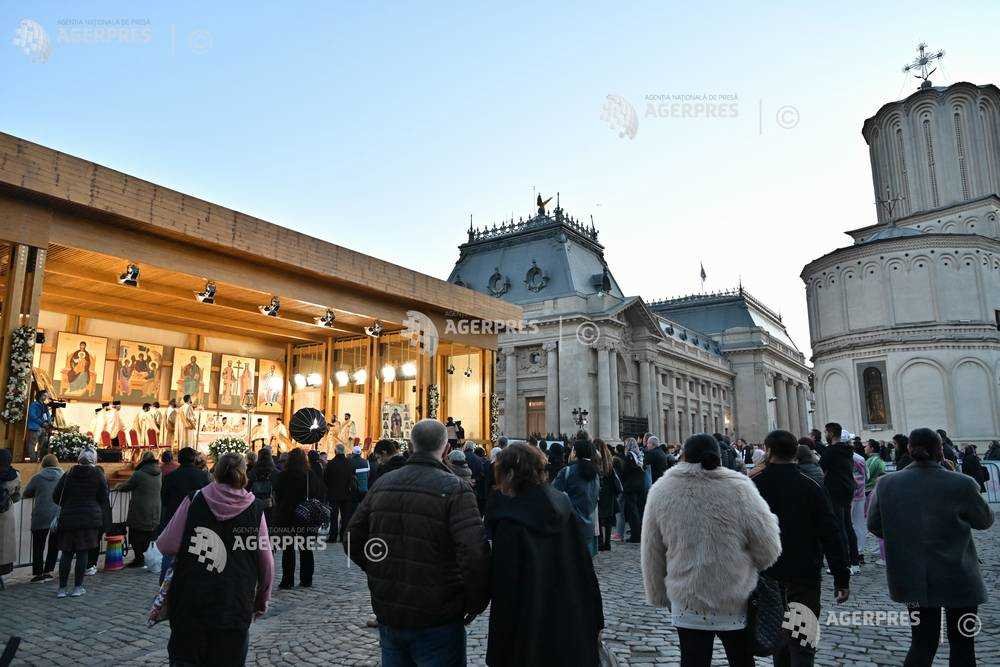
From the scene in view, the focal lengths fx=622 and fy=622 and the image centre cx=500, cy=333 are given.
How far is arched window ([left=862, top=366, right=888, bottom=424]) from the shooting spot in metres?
31.9

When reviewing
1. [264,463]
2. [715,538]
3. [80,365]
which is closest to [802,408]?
[80,365]

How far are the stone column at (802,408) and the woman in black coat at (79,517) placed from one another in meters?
80.6

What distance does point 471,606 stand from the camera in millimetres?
3207

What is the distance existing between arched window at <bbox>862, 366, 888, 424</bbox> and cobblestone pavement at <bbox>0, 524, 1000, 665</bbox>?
25381mm

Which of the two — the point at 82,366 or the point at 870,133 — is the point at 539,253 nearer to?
the point at 870,133

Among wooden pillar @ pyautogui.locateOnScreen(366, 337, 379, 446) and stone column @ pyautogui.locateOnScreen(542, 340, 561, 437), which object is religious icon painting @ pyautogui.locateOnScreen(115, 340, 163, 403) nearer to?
wooden pillar @ pyautogui.locateOnScreen(366, 337, 379, 446)

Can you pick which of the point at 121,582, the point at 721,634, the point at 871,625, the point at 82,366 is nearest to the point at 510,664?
the point at 721,634

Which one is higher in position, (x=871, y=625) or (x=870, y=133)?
(x=870, y=133)

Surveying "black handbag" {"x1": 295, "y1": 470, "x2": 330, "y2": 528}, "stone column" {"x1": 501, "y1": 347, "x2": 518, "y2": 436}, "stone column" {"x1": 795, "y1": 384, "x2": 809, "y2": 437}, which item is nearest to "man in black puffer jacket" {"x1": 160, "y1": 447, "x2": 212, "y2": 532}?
"black handbag" {"x1": 295, "y1": 470, "x2": 330, "y2": 528}

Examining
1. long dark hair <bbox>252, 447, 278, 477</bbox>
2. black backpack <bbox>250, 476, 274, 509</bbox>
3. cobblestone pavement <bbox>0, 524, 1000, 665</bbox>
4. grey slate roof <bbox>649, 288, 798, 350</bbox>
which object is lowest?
cobblestone pavement <bbox>0, 524, 1000, 665</bbox>

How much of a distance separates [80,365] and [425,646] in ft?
66.0

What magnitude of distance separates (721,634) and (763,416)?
67.6 meters

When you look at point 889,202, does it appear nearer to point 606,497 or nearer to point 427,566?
point 606,497

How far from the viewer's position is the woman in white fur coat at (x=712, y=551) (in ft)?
11.4
